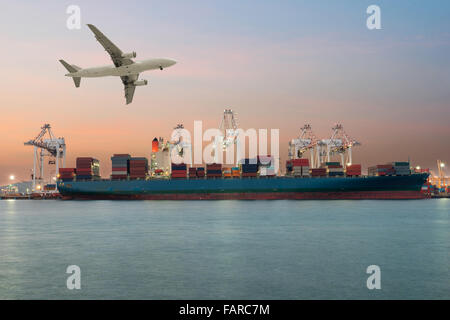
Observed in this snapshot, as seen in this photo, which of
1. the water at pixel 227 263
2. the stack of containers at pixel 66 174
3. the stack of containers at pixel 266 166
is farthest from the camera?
the stack of containers at pixel 66 174

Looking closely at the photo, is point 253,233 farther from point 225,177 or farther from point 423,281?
point 225,177

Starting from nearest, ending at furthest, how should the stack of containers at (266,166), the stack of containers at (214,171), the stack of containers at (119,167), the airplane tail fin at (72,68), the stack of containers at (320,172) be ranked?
the airplane tail fin at (72,68) < the stack of containers at (320,172) < the stack of containers at (214,171) < the stack of containers at (266,166) < the stack of containers at (119,167)

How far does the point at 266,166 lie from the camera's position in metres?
95.0

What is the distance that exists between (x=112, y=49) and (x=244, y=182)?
66.1m

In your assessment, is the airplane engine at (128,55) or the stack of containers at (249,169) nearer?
the airplane engine at (128,55)

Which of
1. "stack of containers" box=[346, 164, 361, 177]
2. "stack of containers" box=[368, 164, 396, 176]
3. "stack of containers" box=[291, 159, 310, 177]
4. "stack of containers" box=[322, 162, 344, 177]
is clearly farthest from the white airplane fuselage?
"stack of containers" box=[368, 164, 396, 176]

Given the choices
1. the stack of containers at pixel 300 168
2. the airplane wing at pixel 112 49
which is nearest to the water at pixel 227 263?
the airplane wing at pixel 112 49

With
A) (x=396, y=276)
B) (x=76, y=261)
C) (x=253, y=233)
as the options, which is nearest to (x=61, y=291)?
(x=76, y=261)

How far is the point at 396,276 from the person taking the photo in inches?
643

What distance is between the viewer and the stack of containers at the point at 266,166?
94.2 metres

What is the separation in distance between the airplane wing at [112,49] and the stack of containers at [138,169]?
6619 centimetres

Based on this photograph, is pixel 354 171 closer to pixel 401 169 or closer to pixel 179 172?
pixel 401 169

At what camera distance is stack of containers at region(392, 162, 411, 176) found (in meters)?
88.9

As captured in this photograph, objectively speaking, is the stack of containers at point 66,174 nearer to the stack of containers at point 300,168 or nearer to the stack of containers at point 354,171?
the stack of containers at point 300,168
